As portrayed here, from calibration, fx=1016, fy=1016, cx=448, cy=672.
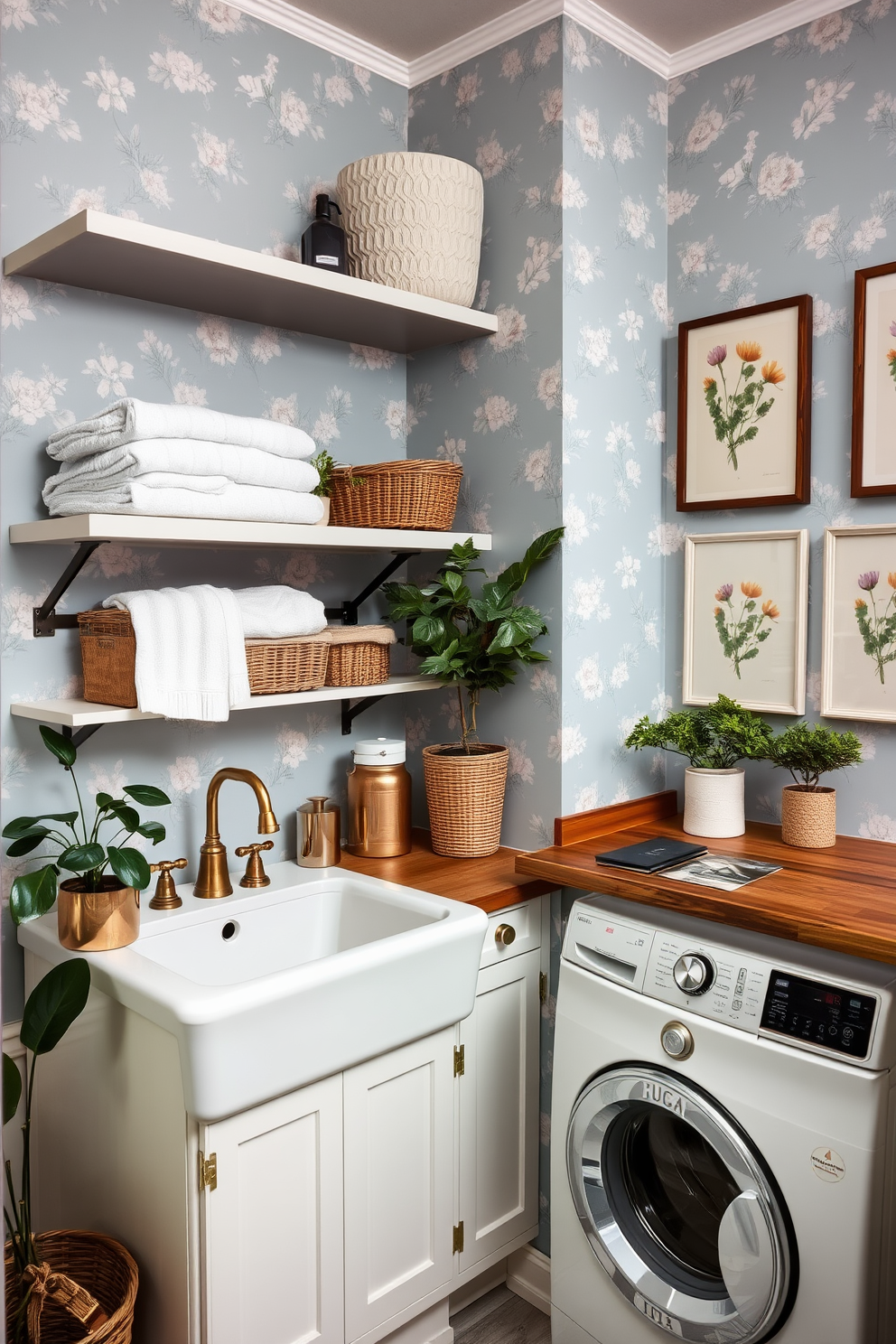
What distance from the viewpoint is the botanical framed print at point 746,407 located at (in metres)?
2.16

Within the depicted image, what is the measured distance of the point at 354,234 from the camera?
2154mm

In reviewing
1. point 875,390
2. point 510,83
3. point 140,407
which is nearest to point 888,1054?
point 875,390

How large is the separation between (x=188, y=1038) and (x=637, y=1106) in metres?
0.79

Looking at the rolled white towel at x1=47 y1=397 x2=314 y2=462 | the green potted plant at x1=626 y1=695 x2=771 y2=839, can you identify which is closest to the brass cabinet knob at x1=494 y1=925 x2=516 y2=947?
the green potted plant at x1=626 y1=695 x2=771 y2=839

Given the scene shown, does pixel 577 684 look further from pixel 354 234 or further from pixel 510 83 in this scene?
pixel 510 83

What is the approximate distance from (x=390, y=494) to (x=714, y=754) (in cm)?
89

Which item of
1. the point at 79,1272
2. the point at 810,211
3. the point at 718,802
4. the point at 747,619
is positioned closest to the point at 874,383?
the point at 810,211

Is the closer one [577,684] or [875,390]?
[875,390]

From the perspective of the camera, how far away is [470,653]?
2.17 meters

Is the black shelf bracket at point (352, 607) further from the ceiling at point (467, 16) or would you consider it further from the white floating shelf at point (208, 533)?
the ceiling at point (467, 16)

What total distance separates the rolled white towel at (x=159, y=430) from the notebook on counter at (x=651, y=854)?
38.8 inches

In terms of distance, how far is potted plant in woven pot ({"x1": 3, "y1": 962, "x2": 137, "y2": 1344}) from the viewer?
5.12 ft

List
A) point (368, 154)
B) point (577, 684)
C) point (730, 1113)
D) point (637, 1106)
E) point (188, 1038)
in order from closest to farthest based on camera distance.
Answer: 1. point (188, 1038)
2. point (730, 1113)
3. point (637, 1106)
4. point (577, 684)
5. point (368, 154)

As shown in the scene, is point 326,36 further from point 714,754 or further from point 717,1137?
point 717,1137
